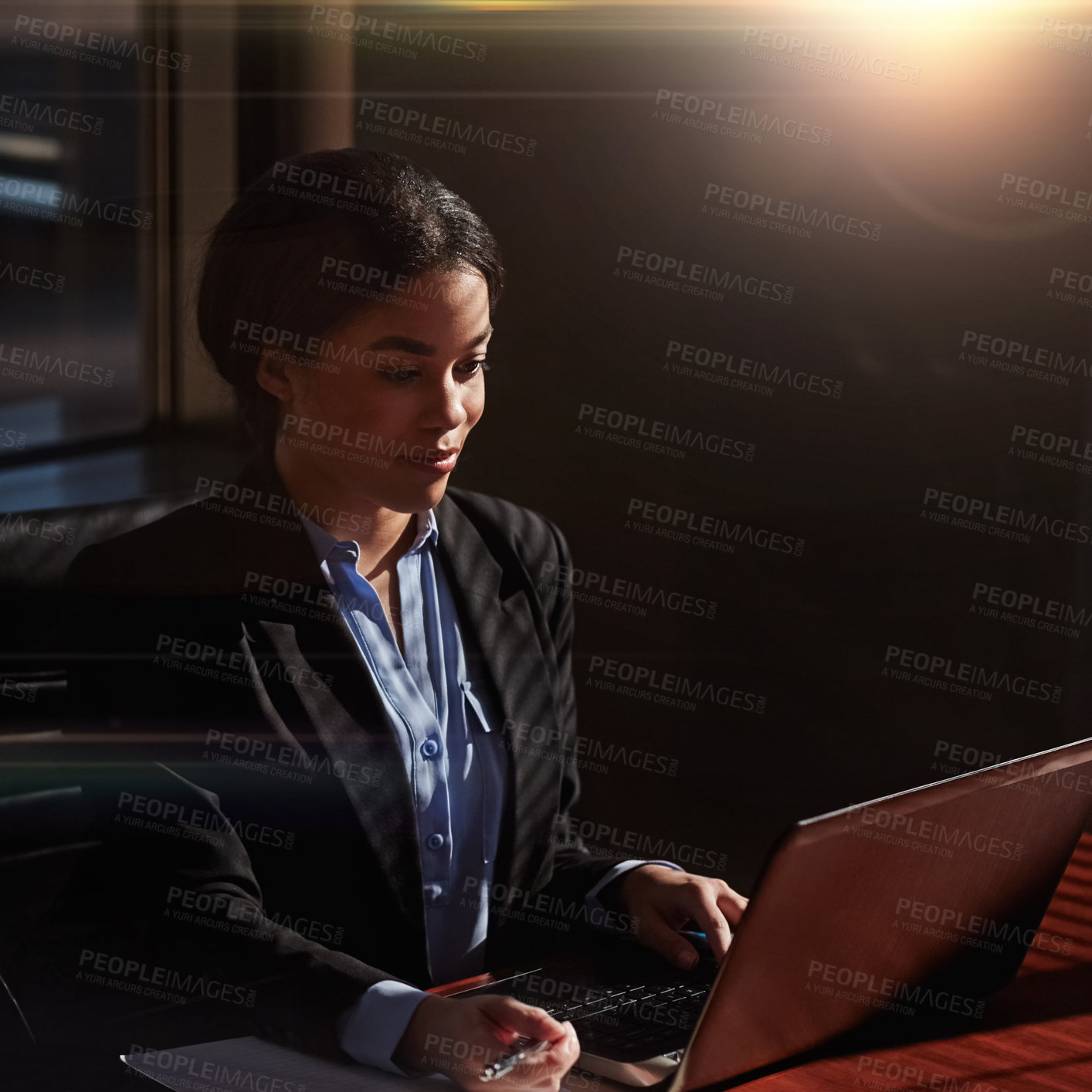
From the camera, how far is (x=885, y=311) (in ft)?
10.5

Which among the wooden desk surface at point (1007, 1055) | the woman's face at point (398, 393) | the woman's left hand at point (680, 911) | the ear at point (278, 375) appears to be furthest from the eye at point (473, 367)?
the wooden desk surface at point (1007, 1055)

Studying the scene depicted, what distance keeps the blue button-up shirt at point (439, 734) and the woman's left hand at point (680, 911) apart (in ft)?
0.27

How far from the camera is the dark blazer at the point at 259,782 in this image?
3.81 ft

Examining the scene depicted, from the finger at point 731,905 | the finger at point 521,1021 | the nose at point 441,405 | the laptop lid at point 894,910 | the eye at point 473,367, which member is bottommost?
the finger at point 731,905

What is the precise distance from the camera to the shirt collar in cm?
148

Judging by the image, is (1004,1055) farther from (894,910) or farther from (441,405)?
(441,405)

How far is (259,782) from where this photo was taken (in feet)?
4.35

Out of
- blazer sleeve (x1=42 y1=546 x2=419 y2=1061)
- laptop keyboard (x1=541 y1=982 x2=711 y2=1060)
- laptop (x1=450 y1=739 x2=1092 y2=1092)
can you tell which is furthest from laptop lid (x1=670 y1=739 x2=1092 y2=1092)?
blazer sleeve (x1=42 y1=546 x2=419 y2=1061)

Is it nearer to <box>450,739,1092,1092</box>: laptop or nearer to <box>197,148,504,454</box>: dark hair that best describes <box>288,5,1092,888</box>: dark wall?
<box>197,148,504,454</box>: dark hair

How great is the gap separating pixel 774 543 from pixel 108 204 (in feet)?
6.98

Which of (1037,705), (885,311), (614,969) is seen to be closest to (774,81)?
(885,311)

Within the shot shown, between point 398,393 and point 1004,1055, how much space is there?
0.94 m

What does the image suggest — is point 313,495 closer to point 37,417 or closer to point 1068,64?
point 37,417

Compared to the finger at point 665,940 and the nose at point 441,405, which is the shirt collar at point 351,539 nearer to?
the nose at point 441,405
